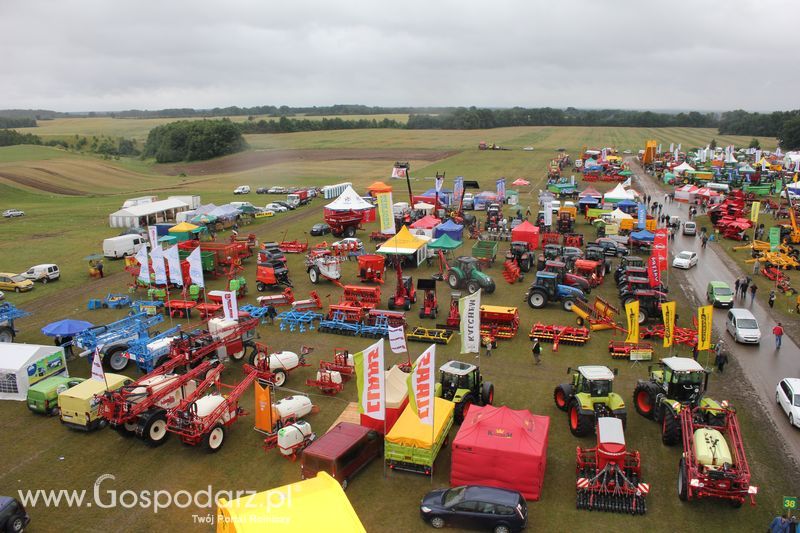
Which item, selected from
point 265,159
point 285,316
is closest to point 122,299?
point 285,316

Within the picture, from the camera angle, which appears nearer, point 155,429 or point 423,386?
point 423,386

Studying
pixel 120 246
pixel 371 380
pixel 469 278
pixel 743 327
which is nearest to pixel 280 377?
pixel 371 380

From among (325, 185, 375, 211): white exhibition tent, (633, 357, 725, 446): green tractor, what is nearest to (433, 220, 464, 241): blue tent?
(325, 185, 375, 211): white exhibition tent

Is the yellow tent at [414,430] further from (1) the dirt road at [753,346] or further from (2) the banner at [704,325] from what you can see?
(2) the banner at [704,325]

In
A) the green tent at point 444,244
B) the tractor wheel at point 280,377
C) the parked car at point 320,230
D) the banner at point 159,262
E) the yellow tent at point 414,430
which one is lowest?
the tractor wheel at point 280,377

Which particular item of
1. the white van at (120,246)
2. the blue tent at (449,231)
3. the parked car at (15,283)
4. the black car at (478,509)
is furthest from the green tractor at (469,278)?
the parked car at (15,283)

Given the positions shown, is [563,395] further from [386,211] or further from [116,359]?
[386,211]
